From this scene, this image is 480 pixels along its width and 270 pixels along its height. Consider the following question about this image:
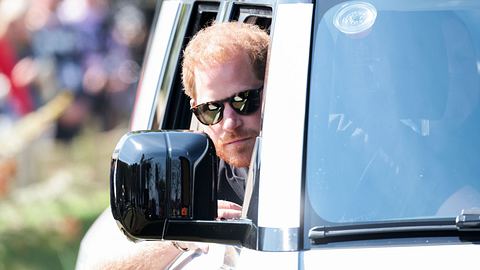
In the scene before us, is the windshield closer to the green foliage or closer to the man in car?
the man in car

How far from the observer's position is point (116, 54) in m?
10.7

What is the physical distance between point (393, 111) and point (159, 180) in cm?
57

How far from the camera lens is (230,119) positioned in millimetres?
3543

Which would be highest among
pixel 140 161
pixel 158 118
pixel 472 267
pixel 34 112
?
pixel 34 112

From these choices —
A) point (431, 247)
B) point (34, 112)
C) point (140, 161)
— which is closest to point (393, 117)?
point (431, 247)

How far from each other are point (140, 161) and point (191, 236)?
8.2 inches

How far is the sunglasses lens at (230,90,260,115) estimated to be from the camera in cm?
353

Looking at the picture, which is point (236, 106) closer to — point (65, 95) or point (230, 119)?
point (230, 119)

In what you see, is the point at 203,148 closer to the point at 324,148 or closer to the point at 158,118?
the point at 324,148

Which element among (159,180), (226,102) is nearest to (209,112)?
(226,102)

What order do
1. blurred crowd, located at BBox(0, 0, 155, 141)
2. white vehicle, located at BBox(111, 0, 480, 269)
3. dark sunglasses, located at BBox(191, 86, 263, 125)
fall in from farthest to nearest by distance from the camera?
blurred crowd, located at BBox(0, 0, 155, 141)
dark sunglasses, located at BBox(191, 86, 263, 125)
white vehicle, located at BBox(111, 0, 480, 269)

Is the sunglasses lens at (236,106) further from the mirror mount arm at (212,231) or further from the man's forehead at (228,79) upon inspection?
the mirror mount arm at (212,231)

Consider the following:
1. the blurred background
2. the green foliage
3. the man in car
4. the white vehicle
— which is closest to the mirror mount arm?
the white vehicle

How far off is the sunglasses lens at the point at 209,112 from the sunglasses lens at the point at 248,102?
6 centimetres
